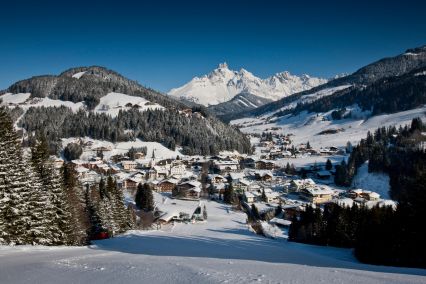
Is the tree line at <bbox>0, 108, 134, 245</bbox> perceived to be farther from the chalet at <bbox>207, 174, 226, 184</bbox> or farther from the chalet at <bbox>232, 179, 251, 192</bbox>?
the chalet at <bbox>207, 174, 226, 184</bbox>

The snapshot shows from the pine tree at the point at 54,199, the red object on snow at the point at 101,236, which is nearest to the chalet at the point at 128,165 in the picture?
the red object on snow at the point at 101,236

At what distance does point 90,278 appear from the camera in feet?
44.8

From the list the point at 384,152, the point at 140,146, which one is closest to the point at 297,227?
the point at 384,152

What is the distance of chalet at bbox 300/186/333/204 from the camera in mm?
103500

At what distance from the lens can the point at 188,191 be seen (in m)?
103

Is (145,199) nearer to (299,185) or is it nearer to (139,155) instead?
(299,185)

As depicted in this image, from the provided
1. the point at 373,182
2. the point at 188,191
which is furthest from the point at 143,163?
the point at 373,182

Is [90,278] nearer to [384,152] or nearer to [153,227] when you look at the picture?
[153,227]

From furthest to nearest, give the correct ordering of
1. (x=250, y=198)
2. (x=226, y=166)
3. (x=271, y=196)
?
(x=226, y=166), (x=271, y=196), (x=250, y=198)

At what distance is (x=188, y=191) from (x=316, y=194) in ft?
119

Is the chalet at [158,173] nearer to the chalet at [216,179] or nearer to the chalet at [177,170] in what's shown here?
the chalet at [177,170]

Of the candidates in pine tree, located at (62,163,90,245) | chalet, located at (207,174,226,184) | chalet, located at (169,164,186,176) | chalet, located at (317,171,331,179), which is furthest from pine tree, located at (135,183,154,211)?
chalet, located at (317,171,331,179)

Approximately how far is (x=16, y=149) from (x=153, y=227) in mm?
42232

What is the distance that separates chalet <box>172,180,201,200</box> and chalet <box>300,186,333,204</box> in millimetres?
30920
